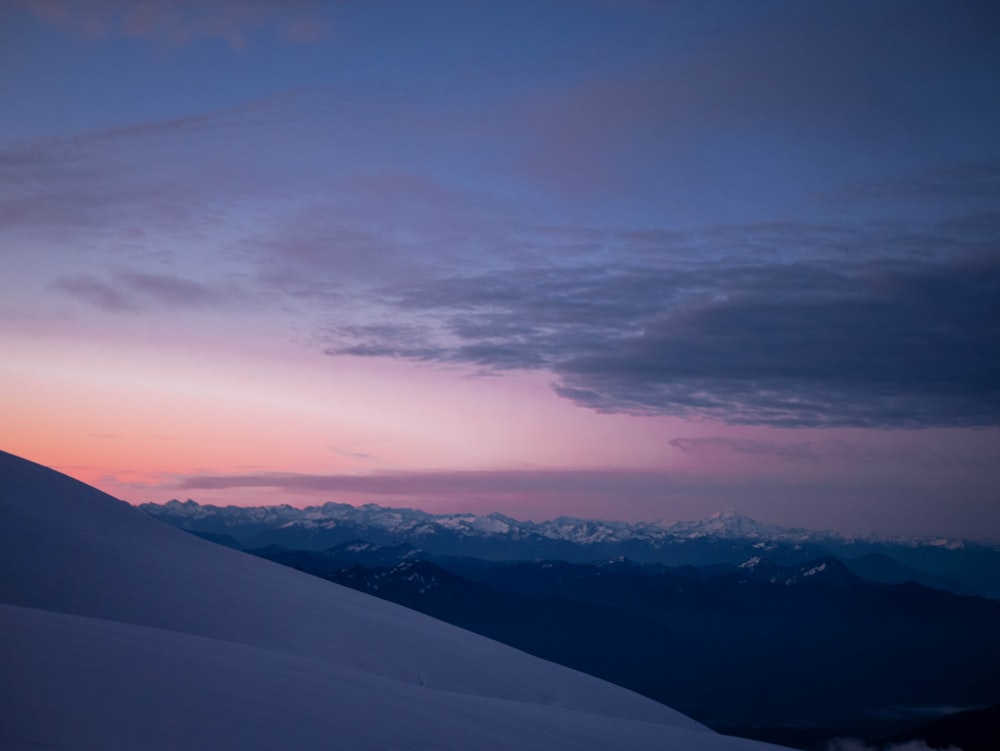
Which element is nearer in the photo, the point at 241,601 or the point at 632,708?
the point at 241,601

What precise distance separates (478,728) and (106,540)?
12648mm

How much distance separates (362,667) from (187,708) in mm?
8392

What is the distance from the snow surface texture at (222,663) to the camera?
24.3 ft

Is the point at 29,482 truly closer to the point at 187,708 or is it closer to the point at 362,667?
the point at 362,667

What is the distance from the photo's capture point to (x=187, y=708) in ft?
25.5

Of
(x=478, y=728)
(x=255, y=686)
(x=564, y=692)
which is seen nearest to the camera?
(x=255, y=686)

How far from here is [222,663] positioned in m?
10.2

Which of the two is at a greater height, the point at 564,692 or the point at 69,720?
the point at 69,720

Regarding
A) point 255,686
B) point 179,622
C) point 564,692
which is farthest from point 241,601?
point 255,686

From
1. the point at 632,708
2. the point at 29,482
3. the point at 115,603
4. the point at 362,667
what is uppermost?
the point at 29,482

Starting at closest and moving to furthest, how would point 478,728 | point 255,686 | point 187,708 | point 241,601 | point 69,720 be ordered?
point 69,720 < point 187,708 < point 255,686 < point 478,728 < point 241,601

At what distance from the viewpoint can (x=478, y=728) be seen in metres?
10.2

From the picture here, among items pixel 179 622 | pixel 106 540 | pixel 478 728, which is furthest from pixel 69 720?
pixel 106 540

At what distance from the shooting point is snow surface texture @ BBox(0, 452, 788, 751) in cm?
741
